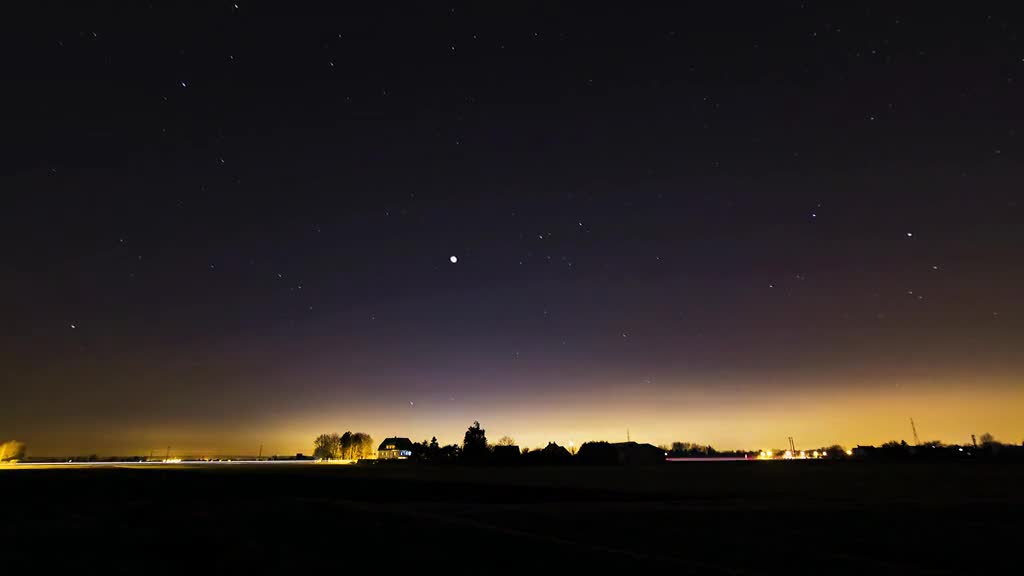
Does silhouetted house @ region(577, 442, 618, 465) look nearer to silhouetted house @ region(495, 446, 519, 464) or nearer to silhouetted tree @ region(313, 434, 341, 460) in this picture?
silhouetted house @ region(495, 446, 519, 464)

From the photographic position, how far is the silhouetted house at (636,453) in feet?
356

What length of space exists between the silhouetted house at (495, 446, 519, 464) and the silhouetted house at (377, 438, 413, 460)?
6377 cm

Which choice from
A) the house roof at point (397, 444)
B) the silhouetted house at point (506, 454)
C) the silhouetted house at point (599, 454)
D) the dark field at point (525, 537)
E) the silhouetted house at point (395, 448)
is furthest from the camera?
the house roof at point (397, 444)

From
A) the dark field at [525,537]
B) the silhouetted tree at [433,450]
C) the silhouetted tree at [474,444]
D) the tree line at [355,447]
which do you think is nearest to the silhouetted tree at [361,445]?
the tree line at [355,447]

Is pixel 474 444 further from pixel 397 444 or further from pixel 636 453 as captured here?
pixel 397 444

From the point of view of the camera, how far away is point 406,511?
1788 centimetres

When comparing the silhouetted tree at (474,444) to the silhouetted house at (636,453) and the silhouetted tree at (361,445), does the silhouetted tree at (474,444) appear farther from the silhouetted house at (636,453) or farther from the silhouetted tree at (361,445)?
the silhouetted tree at (361,445)

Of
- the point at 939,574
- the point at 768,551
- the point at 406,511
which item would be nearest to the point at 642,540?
the point at 768,551

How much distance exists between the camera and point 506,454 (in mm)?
98125

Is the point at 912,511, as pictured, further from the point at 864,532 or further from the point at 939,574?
the point at 939,574

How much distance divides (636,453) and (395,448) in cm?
7874

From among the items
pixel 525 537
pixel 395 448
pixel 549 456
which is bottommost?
pixel 525 537

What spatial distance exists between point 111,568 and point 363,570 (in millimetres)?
4407

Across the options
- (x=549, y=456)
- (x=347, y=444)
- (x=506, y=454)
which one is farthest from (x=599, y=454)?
(x=347, y=444)
